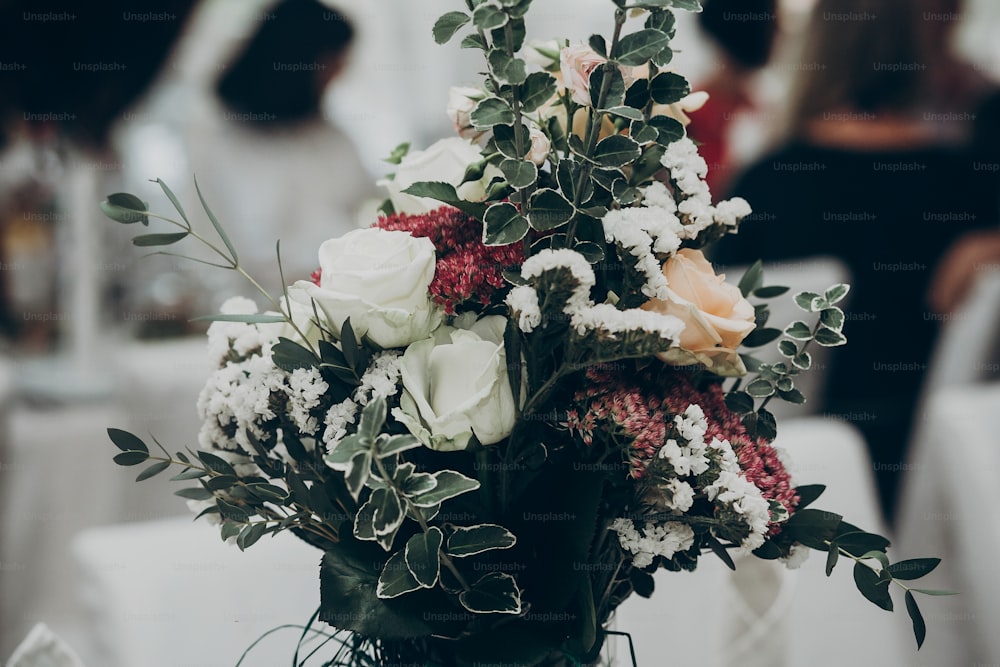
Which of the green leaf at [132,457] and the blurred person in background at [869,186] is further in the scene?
the blurred person in background at [869,186]

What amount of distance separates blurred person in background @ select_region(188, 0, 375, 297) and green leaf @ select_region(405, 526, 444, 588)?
2065 mm

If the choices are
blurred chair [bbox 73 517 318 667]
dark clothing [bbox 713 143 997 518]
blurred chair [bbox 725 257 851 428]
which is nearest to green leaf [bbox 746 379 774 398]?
blurred chair [bbox 73 517 318 667]

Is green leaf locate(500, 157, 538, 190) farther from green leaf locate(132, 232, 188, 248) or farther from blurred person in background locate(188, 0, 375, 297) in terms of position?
blurred person in background locate(188, 0, 375, 297)

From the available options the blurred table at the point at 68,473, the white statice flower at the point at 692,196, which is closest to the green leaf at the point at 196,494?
the white statice flower at the point at 692,196

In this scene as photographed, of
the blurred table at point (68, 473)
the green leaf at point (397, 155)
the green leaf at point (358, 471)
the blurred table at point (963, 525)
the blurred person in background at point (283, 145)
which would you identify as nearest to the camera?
the green leaf at point (358, 471)

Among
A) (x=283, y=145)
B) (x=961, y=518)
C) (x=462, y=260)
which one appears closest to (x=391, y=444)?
(x=462, y=260)

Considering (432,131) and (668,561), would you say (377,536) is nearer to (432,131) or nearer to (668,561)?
(668,561)

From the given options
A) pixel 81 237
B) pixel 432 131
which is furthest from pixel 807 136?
pixel 432 131

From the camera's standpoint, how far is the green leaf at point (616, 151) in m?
0.48

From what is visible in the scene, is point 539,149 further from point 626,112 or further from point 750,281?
point 750,281

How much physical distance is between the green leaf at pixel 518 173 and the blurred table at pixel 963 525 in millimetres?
980

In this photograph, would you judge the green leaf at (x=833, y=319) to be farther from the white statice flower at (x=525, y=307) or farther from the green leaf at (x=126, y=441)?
the green leaf at (x=126, y=441)

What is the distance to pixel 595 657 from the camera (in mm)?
555

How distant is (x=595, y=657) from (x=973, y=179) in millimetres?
1648
